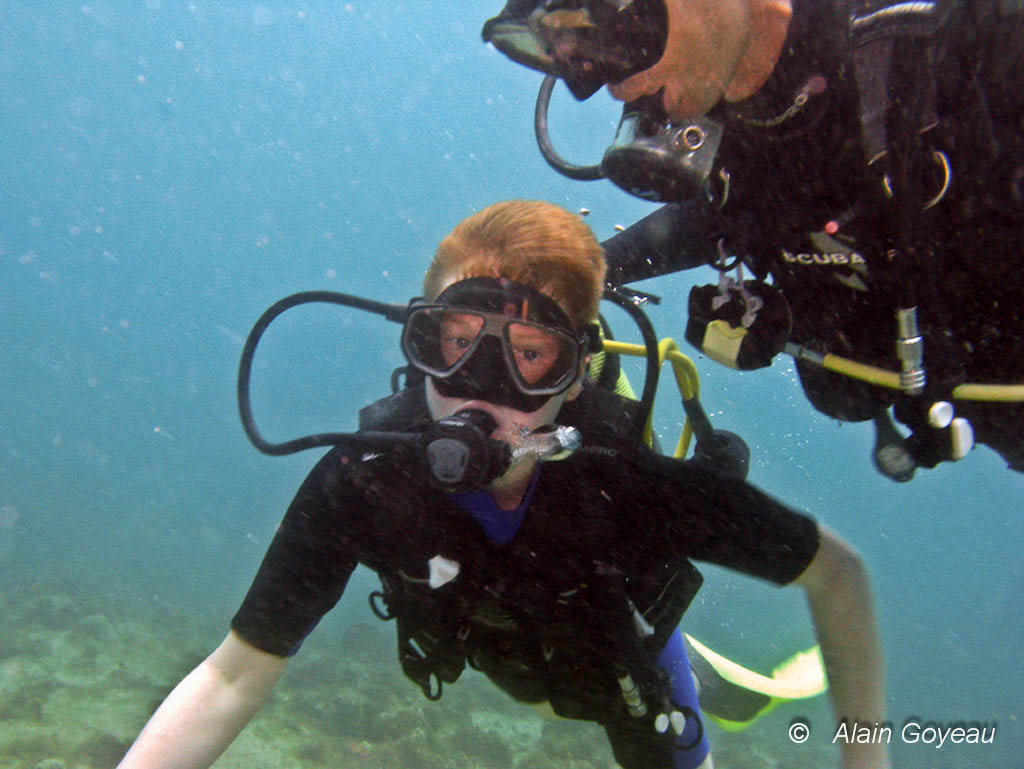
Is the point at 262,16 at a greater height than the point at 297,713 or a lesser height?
greater

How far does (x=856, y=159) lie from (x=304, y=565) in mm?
2567

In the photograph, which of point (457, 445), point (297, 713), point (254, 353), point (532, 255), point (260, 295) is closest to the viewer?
point (457, 445)

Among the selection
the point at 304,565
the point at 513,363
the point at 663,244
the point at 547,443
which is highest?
the point at 663,244

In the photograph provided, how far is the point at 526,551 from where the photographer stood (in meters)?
2.47

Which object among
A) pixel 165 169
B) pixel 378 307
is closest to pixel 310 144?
pixel 165 169

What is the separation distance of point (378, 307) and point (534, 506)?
1.17 metres

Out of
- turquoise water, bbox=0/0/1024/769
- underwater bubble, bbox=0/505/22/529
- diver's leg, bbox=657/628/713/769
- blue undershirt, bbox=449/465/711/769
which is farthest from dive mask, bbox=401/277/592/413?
underwater bubble, bbox=0/505/22/529

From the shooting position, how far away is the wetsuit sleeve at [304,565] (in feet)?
7.73

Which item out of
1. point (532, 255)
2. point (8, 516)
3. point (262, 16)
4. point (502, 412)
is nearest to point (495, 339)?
point (502, 412)

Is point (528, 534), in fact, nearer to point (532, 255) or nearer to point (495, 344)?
point (495, 344)

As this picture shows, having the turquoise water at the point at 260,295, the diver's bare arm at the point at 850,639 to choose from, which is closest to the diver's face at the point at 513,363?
the diver's bare arm at the point at 850,639

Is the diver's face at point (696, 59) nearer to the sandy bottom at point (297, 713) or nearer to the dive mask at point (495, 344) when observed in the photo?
the dive mask at point (495, 344)

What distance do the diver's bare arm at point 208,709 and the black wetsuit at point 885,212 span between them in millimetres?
2639

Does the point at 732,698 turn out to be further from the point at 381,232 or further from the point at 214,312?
the point at 214,312
